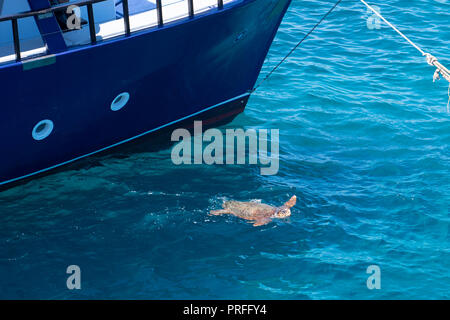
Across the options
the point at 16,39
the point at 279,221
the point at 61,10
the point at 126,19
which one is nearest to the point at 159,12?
the point at 126,19

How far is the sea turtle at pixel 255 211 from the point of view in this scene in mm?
9016

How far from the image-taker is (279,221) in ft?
A: 29.6

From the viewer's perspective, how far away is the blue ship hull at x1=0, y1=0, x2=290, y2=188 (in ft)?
28.5

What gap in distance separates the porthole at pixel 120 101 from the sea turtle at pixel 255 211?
2223 millimetres

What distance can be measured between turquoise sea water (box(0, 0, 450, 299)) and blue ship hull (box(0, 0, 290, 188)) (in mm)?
682

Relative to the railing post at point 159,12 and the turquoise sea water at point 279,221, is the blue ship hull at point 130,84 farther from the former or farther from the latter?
the turquoise sea water at point 279,221

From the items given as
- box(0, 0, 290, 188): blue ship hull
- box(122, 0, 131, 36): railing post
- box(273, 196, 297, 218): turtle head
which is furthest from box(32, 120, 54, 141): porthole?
box(273, 196, 297, 218): turtle head

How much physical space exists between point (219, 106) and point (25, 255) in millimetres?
4398

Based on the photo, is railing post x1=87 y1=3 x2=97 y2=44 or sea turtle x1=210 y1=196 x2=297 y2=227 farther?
sea turtle x1=210 y1=196 x2=297 y2=227

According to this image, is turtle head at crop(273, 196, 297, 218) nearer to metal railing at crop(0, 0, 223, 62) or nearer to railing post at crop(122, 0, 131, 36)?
metal railing at crop(0, 0, 223, 62)

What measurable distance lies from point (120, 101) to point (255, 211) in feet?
8.94

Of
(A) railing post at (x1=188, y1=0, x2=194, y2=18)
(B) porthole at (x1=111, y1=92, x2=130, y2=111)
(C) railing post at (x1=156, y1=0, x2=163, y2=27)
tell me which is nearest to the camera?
(C) railing post at (x1=156, y1=0, x2=163, y2=27)
